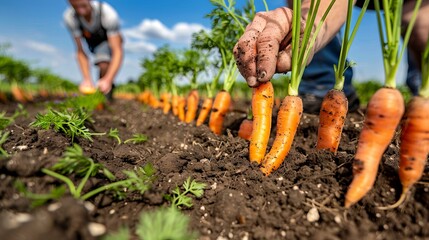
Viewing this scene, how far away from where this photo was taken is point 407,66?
12.7ft

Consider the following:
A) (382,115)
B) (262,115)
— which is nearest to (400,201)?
(382,115)

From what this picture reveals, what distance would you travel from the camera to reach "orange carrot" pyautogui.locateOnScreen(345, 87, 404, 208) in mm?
1263

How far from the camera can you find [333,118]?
1687 mm

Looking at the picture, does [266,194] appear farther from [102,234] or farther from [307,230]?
[102,234]

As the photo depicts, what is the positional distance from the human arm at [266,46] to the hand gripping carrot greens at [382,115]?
1.81 feet

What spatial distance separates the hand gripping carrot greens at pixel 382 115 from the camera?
1.25m

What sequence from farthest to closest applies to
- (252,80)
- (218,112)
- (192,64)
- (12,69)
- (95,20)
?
(12,69) < (95,20) < (192,64) < (218,112) < (252,80)

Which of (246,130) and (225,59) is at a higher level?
(225,59)

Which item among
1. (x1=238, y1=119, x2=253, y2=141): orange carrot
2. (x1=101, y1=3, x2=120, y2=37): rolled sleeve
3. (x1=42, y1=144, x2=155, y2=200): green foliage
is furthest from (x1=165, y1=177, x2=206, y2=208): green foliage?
(x1=101, y1=3, x2=120, y2=37): rolled sleeve

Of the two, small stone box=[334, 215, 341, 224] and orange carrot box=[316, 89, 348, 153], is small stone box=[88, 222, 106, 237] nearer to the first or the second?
small stone box=[334, 215, 341, 224]

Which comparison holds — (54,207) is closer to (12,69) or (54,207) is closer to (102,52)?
(102,52)

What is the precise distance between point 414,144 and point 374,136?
0.15 m

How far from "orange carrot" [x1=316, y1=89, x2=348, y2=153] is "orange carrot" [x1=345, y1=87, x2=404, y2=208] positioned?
30cm

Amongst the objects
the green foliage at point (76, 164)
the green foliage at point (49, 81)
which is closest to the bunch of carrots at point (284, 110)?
the green foliage at point (76, 164)
